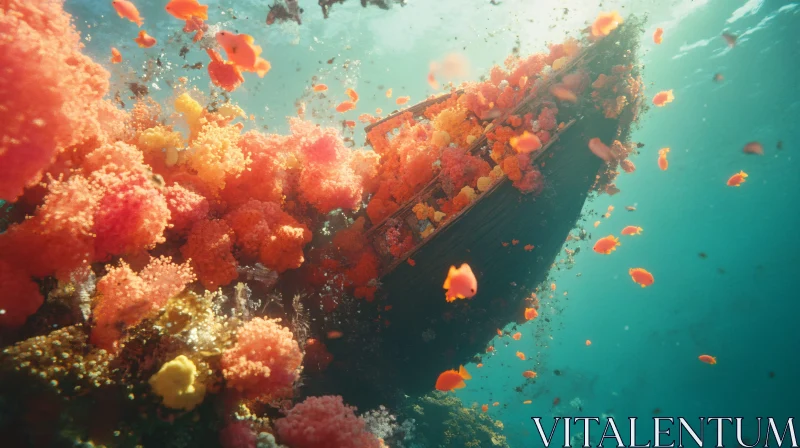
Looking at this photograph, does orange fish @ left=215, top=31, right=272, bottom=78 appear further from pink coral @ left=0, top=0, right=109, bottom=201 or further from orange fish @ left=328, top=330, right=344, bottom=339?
orange fish @ left=328, top=330, right=344, bottom=339

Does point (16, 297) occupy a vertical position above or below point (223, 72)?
below

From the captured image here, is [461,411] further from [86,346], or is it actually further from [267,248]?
[86,346]

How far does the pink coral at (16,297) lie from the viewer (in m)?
3.46

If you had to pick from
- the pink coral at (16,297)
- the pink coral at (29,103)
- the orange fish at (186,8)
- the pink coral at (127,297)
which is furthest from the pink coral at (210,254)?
the orange fish at (186,8)

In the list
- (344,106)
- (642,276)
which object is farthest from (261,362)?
(642,276)

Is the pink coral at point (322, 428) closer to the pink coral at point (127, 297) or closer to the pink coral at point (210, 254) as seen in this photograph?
the pink coral at point (127, 297)

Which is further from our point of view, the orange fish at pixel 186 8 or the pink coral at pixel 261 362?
the orange fish at pixel 186 8

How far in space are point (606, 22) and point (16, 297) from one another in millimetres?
10096

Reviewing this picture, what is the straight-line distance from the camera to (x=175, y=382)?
3.33 meters

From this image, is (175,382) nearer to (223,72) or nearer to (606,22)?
(223,72)

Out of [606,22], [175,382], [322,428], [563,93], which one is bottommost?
[322,428]

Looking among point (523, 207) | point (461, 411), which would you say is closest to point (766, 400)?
point (461, 411)

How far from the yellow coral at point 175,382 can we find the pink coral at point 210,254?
6.28ft

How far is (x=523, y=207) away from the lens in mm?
7395
